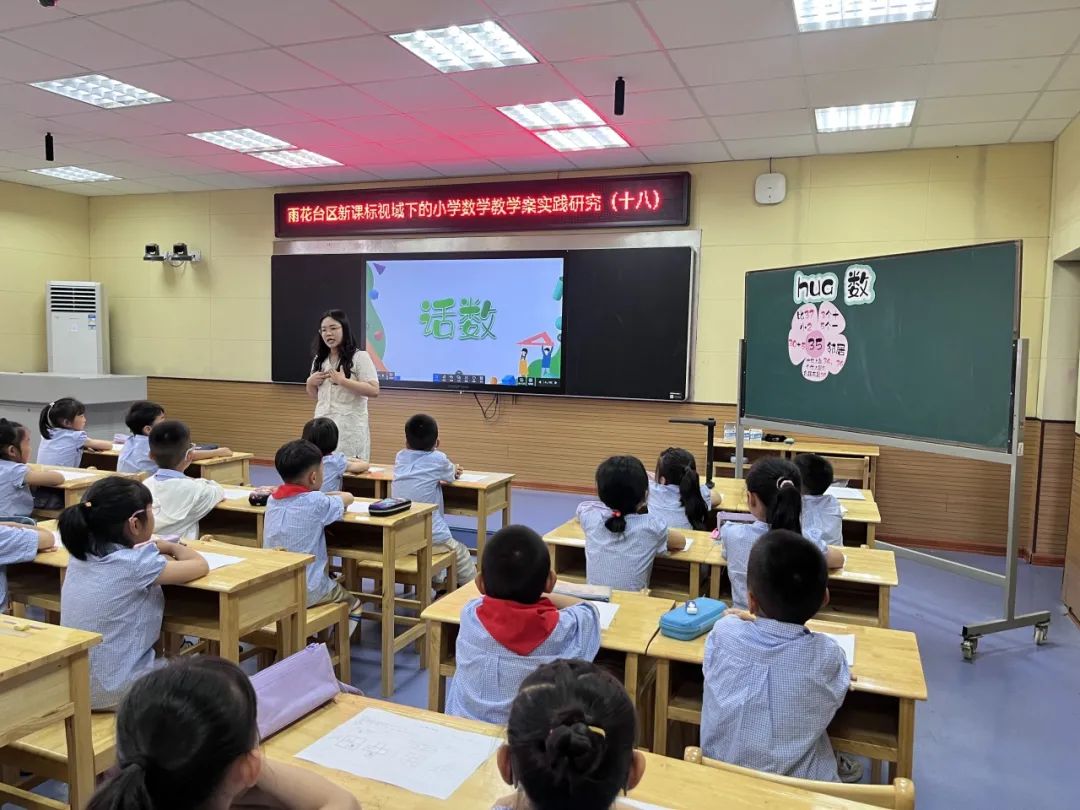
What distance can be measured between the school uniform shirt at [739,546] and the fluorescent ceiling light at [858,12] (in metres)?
2.39

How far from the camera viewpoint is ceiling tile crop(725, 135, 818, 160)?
5.48 metres

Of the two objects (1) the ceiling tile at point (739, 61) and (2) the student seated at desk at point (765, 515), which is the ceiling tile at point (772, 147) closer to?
(1) the ceiling tile at point (739, 61)

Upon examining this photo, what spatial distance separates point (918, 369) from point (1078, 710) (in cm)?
166

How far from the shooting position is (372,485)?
4391 millimetres

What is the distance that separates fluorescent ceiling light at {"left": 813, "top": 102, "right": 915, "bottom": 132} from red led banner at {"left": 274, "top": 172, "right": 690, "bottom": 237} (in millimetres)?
1316

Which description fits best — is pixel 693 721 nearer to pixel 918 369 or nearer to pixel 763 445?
pixel 918 369

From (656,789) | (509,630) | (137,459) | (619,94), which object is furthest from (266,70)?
(656,789)

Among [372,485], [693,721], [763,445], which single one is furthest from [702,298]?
[693,721]

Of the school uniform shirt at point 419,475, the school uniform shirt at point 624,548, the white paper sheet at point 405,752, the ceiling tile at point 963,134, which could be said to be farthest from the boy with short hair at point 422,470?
the ceiling tile at point 963,134

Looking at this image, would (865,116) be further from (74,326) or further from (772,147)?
(74,326)

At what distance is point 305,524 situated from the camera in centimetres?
299

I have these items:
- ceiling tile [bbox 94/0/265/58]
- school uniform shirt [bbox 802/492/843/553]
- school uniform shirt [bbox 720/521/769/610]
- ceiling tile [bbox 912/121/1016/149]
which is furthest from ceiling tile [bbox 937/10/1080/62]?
ceiling tile [bbox 94/0/265/58]

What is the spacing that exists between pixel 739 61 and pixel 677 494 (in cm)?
239

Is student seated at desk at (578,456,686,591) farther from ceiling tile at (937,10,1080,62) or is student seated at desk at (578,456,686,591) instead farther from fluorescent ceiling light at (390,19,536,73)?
ceiling tile at (937,10,1080,62)
